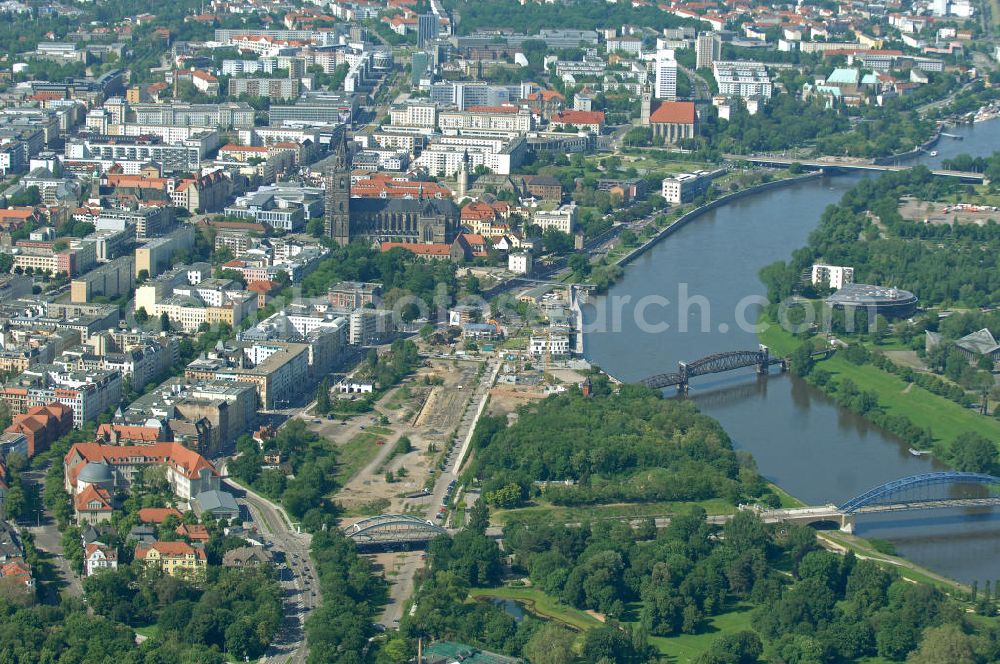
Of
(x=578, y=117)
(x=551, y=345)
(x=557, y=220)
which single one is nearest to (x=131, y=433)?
(x=551, y=345)

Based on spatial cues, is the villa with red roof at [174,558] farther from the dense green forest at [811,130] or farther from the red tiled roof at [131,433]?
the dense green forest at [811,130]

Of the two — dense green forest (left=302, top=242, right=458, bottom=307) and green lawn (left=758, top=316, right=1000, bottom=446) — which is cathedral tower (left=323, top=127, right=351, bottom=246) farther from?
green lawn (left=758, top=316, right=1000, bottom=446)

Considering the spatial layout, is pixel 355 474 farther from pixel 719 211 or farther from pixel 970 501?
pixel 719 211

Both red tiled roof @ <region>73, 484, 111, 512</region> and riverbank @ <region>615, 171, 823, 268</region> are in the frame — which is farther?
riverbank @ <region>615, 171, 823, 268</region>

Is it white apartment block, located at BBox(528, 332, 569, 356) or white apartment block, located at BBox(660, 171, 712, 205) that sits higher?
white apartment block, located at BBox(660, 171, 712, 205)

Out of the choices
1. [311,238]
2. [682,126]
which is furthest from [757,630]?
[682,126]

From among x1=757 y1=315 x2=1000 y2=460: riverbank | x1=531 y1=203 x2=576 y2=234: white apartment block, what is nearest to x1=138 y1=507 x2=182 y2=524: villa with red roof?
x1=757 y1=315 x2=1000 y2=460: riverbank

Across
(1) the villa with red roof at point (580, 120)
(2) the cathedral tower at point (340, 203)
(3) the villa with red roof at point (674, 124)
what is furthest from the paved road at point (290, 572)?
(3) the villa with red roof at point (674, 124)
